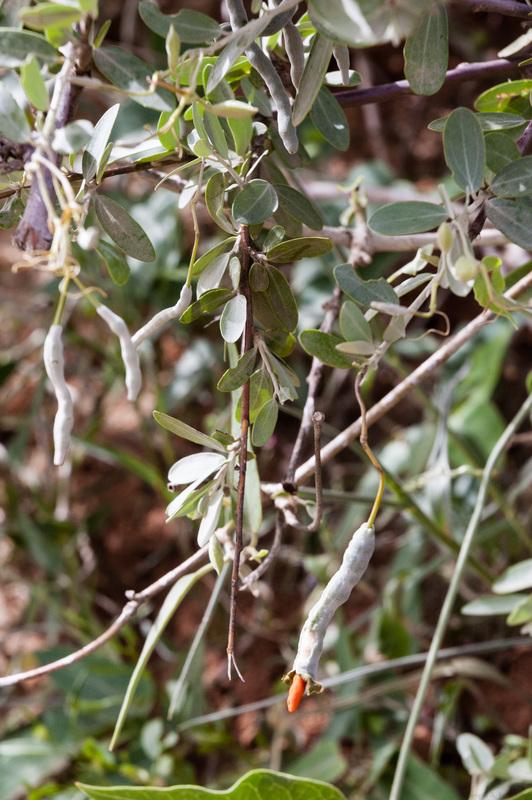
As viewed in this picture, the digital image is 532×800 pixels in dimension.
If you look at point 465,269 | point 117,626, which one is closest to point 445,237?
point 465,269

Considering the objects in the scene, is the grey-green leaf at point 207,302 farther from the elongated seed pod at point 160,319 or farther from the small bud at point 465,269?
the small bud at point 465,269

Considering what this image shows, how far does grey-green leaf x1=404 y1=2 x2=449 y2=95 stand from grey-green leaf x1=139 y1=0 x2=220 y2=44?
113 millimetres

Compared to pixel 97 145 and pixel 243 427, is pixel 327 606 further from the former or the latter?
pixel 97 145

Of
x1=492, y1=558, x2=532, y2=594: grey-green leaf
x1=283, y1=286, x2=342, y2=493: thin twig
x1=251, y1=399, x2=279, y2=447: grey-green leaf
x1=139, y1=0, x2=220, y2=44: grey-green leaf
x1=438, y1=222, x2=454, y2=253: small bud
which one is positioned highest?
x1=139, y1=0, x2=220, y2=44: grey-green leaf

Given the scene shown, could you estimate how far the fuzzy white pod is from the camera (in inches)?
19.0

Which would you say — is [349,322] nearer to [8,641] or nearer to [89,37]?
[89,37]

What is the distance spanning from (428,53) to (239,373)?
211 millimetres

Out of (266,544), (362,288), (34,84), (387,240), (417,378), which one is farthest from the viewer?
(266,544)

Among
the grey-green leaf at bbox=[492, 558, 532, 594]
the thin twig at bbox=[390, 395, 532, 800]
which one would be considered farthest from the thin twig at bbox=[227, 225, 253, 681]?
the grey-green leaf at bbox=[492, 558, 532, 594]

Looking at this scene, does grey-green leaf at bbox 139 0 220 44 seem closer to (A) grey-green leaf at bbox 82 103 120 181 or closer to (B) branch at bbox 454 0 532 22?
(A) grey-green leaf at bbox 82 103 120 181

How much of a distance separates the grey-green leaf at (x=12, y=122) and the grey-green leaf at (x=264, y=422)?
0.21m

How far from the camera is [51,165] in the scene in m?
0.40

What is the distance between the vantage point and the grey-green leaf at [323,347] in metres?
0.56

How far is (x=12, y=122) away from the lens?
16.8 inches
